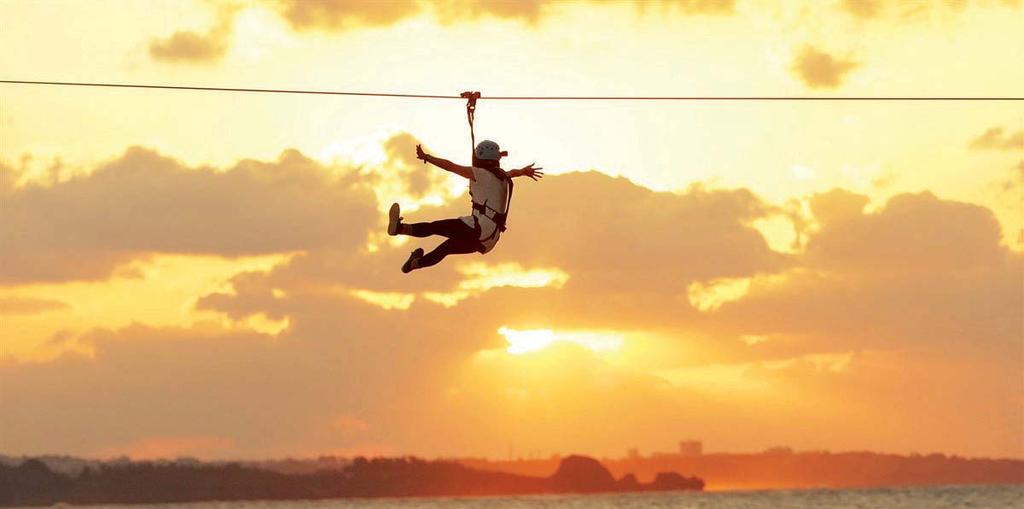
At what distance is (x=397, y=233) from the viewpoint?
906 inches

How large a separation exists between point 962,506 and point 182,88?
5107 inches

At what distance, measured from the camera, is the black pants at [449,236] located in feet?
76.6

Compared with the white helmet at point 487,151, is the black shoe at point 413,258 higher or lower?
lower

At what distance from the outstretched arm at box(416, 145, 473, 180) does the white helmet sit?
316 mm

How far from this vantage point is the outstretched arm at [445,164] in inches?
883

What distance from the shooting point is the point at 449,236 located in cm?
2369

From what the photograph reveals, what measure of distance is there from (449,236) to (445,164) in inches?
52.5

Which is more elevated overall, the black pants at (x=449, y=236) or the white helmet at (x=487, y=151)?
the white helmet at (x=487, y=151)

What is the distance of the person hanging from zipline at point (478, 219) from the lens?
2356 cm

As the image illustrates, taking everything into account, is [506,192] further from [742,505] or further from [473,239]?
[742,505]

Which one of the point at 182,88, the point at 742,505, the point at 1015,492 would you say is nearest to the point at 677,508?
the point at 742,505

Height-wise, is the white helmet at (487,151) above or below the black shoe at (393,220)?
above

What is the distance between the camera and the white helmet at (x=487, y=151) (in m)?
23.7

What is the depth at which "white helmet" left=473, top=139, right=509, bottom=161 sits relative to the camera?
77.6 feet
